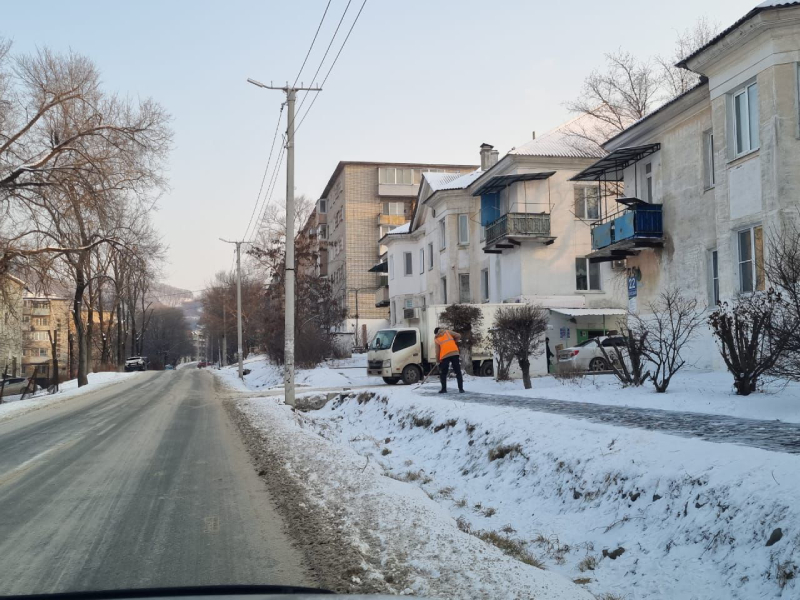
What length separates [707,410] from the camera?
11.6m

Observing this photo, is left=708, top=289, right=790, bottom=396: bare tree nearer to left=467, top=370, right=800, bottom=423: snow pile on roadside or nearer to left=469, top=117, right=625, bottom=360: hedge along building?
left=467, top=370, right=800, bottom=423: snow pile on roadside

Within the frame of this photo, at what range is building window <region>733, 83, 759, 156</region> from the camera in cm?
1853

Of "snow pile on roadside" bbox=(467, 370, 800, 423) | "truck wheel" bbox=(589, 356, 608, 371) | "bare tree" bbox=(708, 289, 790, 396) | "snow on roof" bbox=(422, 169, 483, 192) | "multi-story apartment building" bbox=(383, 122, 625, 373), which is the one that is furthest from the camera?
"snow on roof" bbox=(422, 169, 483, 192)

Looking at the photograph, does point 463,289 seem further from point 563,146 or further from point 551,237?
point 563,146

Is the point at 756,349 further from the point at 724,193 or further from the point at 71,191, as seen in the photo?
the point at 71,191

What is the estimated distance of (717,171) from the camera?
65.5 ft

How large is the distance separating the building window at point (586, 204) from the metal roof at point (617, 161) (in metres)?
4.33

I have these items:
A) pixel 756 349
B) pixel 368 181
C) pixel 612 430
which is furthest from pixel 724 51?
pixel 368 181

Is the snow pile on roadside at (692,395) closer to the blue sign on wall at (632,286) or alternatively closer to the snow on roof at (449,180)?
the blue sign on wall at (632,286)

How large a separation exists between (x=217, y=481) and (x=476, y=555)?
14.6 feet

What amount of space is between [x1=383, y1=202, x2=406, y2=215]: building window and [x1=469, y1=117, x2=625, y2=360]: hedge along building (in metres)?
38.4

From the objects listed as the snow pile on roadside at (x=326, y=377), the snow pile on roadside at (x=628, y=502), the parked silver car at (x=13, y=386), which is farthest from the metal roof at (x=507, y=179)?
the parked silver car at (x=13, y=386)

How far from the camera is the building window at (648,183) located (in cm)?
2562

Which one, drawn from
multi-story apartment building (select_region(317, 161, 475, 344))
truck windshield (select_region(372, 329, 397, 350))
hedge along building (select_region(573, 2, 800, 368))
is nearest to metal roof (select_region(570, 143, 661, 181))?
hedge along building (select_region(573, 2, 800, 368))
